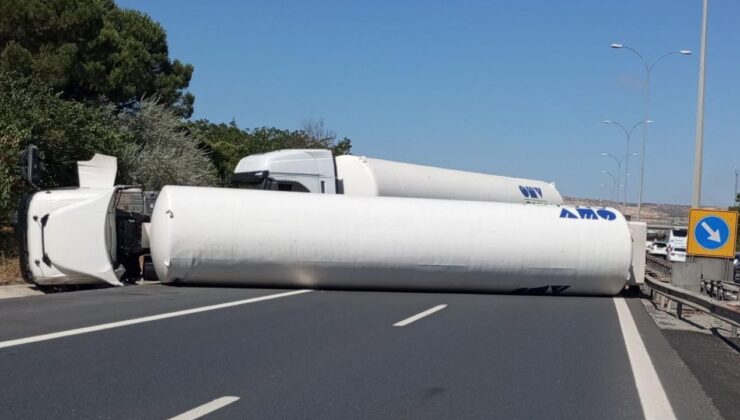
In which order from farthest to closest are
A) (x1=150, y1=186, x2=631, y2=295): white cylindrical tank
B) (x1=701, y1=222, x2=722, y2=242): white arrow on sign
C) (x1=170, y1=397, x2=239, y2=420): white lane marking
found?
(x1=150, y1=186, x2=631, y2=295): white cylindrical tank → (x1=701, y1=222, x2=722, y2=242): white arrow on sign → (x1=170, y1=397, x2=239, y2=420): white lane marking

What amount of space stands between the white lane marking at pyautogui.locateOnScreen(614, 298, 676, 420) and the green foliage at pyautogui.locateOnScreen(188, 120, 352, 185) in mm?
36279

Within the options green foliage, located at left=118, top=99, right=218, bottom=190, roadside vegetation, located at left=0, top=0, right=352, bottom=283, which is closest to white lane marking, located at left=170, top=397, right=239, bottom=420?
roadside vegetation, located at left=0, top=0, right=352, bottom=283

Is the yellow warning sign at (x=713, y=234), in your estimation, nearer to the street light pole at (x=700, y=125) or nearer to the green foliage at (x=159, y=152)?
the street light pole at (x=700, y=125)

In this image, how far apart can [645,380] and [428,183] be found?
14435 mm

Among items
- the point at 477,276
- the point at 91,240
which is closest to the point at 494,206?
the point at 477,276

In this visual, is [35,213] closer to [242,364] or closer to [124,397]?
[242,364]

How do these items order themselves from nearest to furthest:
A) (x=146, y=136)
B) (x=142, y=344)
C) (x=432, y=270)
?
(x=142, y=344) → (x=432, y=270) → (x=146, y=136)

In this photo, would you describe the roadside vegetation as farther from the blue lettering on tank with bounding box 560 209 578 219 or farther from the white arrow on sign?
the white arrow on sign

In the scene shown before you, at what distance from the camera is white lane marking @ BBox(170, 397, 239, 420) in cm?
657

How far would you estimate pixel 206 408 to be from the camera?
6.87 metres

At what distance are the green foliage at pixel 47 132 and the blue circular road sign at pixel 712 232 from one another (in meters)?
16.0

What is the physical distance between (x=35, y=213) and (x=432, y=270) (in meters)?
8.22

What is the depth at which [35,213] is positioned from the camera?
1566 centimetres

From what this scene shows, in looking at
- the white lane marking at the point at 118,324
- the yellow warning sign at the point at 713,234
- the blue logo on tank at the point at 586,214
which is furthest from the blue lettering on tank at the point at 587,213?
the white lane marking at the point at 118,324
